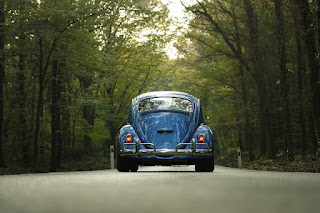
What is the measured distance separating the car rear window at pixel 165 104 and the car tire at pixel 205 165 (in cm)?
140

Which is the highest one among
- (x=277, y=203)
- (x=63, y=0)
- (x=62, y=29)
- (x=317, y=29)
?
(x=63, y=0)

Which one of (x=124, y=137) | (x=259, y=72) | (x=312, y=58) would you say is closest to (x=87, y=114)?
(x=259, y=72)

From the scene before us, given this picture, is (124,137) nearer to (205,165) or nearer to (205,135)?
(205,135)

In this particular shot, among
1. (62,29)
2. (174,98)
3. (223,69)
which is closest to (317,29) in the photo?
(174,98)

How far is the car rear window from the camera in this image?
41.0 ft

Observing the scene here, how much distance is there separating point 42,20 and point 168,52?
14.1 meters

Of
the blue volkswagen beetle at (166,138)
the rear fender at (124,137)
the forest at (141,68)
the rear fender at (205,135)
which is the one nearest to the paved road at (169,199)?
the blue volkswagen beetle at (166,138)

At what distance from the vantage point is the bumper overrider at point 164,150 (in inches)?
447

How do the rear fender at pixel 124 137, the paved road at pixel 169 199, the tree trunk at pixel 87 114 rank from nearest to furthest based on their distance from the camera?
the paved road at pixel 169 199, the rear fender at pixel 124 137, the tree trunk at pixel 87 114

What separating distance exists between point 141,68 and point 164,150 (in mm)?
18634

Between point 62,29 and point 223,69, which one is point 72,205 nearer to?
point 62,29

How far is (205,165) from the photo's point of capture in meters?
12.0

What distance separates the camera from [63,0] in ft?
60.8

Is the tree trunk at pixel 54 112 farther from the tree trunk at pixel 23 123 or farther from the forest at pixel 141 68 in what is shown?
the tree trunk at pixel 23 123
